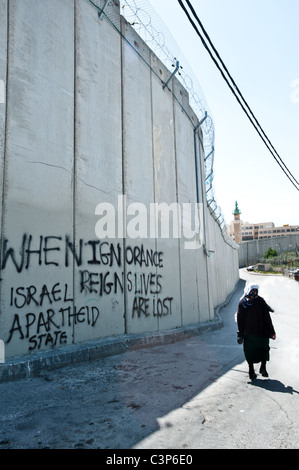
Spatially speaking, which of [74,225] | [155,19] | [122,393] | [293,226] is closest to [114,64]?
[155,19]

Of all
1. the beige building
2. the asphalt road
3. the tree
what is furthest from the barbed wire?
the beige building

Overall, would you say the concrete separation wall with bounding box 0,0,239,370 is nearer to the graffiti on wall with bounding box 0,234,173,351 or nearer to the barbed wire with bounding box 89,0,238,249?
the graffiti on wall with bounding box 0,234,173,351

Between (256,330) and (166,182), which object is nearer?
(256,330)

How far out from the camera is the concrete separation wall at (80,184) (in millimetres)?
5402

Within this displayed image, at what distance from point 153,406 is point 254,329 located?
211 centimetres

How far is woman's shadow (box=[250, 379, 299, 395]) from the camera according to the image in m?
4.49

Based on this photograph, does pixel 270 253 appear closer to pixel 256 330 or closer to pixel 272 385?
pixel 256 330

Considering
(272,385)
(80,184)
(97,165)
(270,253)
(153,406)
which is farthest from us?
(270,253)

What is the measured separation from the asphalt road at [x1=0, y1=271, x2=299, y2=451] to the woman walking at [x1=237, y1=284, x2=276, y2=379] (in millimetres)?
273

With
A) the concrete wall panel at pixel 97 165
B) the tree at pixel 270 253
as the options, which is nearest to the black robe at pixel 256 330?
the concrete wall panel at pixel 97 165

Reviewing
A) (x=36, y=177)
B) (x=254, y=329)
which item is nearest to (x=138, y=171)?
(x=36, y=177)

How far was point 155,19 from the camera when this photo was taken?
866 cm

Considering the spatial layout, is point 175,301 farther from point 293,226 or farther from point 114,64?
point 293,226

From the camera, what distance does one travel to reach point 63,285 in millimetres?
6051
